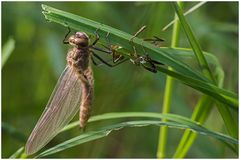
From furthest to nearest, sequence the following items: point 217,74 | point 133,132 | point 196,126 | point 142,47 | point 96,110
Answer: point 133,132 → point 96,110 → point 217,74 → point 196,126 → point 142,47

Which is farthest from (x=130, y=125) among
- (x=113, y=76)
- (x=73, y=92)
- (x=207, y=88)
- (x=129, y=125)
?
(x=113, y=76)

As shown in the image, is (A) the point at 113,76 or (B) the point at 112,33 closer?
(B) the point at 112,33

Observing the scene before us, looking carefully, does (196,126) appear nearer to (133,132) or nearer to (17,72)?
(133,132)

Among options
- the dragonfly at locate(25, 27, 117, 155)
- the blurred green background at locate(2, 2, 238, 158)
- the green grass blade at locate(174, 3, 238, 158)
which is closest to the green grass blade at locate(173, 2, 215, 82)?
the green grass blade at locate(174, 3, 238, 158)

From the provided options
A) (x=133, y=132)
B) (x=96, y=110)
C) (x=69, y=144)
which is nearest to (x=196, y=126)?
(x=69, y=144)

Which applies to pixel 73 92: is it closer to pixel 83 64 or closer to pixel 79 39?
pixel 83 64

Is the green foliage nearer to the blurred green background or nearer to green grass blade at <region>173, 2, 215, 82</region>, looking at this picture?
green grass blade at <region>173, 2, 215, 82</region>

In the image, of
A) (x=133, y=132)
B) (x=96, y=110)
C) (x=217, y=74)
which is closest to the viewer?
(x=217, y=74)
